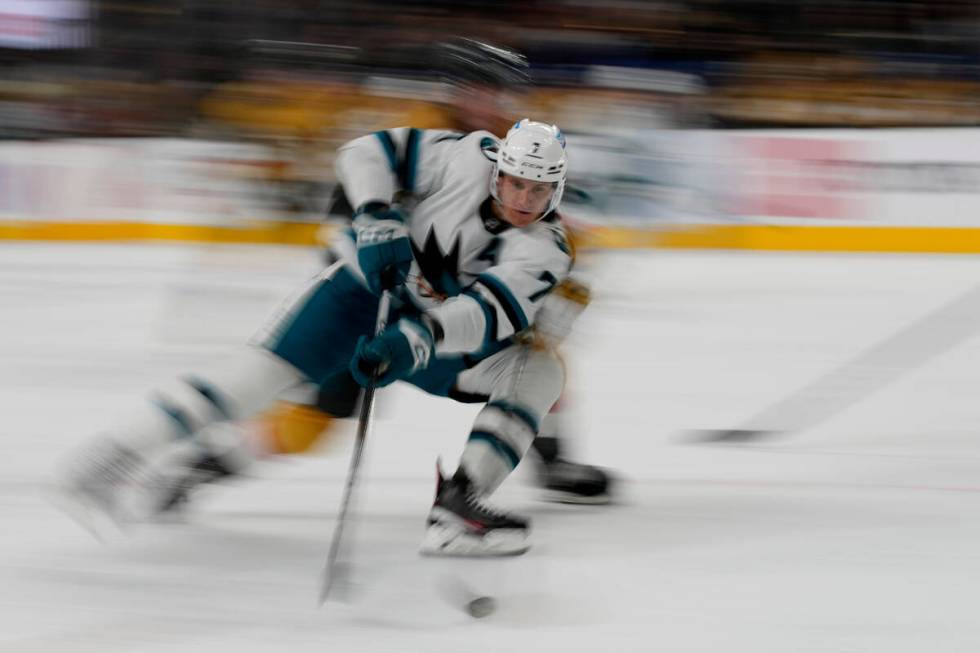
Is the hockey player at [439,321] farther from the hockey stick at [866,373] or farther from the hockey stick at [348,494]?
the hockey stick at [866,373]

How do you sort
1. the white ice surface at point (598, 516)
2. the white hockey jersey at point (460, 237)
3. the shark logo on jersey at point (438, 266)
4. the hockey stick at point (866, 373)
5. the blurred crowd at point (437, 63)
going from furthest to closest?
the blurred crowd at point (437, 63), the hockey stick at point (866, 373), the shark logo on jersey at point (438, 266), the white hockey jersey at point (460, 237), the white ice surface at point (598, 516)

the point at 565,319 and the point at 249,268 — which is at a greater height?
the point at 249,268

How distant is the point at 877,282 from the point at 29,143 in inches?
187

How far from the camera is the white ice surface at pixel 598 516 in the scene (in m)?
2.42

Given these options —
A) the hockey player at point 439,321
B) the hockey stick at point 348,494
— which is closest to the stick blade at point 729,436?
the hockey player at point 439,321

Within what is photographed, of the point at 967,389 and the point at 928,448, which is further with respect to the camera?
the point at 967,389

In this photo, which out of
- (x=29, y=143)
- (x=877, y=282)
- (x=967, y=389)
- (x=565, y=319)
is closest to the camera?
(x=565, y=319)

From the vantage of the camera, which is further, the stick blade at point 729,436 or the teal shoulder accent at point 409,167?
the stick blade at point 729,436

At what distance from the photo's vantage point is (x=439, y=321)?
2561 mm

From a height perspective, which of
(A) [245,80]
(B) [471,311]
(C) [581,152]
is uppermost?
(A) [245,80]

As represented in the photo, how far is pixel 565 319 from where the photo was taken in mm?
2875

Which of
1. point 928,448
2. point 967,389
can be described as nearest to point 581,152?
point 967,389

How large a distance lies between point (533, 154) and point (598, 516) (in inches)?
39.6

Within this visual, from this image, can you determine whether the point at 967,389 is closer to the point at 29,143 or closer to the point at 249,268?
the point at 249,268
